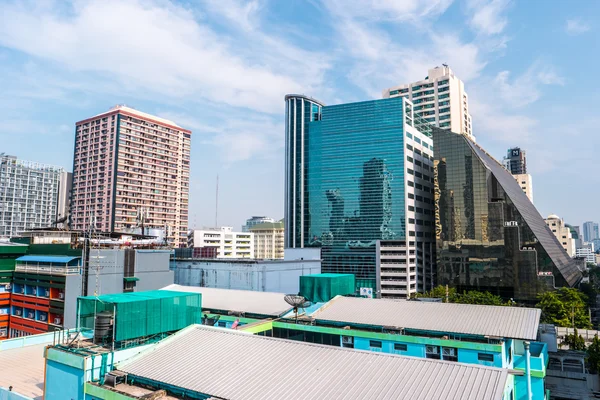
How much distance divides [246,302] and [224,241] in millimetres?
129948

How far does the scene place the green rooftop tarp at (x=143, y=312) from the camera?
1020 inches

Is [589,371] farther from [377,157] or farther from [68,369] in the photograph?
[377,157]

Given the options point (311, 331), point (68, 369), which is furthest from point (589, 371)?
point (68, 369)

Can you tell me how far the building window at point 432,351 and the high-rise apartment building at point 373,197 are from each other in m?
89.7

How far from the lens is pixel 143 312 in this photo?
27016 mm

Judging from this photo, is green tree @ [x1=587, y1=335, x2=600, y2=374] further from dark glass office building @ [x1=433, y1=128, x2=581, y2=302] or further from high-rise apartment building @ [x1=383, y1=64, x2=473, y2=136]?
high-rise apartment building @ [x1=383, y1=64, x2=473, y2=136]

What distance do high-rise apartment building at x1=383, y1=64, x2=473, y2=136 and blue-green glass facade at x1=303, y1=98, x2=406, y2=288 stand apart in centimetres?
4487

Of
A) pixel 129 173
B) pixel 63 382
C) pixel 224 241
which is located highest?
pixel 129 173

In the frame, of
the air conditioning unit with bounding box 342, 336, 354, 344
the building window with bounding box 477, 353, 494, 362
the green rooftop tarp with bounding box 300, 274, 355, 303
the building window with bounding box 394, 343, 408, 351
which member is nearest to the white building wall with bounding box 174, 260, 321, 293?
the green rooftop tarp with bounding box 300, 274, 355, 303

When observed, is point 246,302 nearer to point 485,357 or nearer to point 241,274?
point 241,274

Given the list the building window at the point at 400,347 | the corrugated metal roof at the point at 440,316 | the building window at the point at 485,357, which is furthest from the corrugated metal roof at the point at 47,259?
the building window at the point at 485,357

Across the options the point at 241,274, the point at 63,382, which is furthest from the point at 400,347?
the point at 241,274

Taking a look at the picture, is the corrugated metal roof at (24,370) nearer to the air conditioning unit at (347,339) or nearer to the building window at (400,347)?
the air conditioning unit at (347,339)

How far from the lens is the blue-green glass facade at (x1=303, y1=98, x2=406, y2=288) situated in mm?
122856
